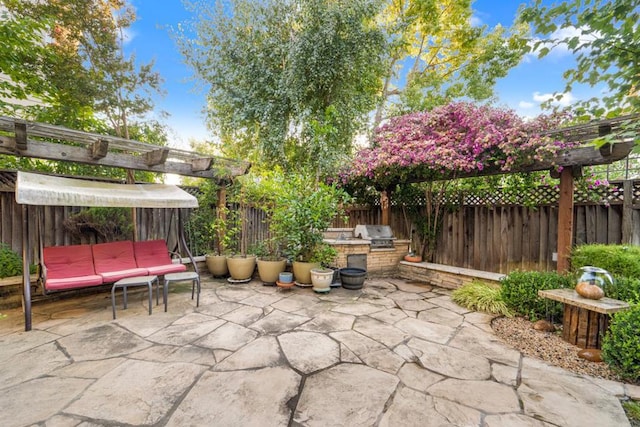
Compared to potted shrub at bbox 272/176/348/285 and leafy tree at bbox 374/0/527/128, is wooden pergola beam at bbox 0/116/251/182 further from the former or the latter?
leafy tree at bbox 374/0/527/128

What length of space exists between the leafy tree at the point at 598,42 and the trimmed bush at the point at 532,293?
7.91 ft

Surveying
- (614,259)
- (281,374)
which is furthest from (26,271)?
(614,259)

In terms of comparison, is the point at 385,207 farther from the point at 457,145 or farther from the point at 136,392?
the point at 136,392

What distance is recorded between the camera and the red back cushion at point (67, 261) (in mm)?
3723

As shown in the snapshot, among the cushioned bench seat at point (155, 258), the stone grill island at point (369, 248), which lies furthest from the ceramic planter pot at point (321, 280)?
the cushioned bench seat at point (155, 258)

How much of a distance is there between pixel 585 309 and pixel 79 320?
225 inches

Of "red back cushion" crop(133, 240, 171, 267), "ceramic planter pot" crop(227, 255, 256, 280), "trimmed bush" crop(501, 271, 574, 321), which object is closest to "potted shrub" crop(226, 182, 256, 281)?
"ceramic planter pot" crop(227, 255, 256, 280)

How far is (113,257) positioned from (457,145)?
5.97 meters

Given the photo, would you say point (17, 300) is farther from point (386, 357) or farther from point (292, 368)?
point (386, 357)

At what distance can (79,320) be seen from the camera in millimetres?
3428

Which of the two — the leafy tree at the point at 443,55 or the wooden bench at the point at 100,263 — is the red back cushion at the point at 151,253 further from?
the leafy tree at the point at 443,55

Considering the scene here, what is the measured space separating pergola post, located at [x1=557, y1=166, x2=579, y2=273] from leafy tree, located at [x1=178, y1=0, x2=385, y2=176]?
161 inches

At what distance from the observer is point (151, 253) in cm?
468

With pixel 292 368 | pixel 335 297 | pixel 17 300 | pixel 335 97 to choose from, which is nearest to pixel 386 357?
pixel 292 368
